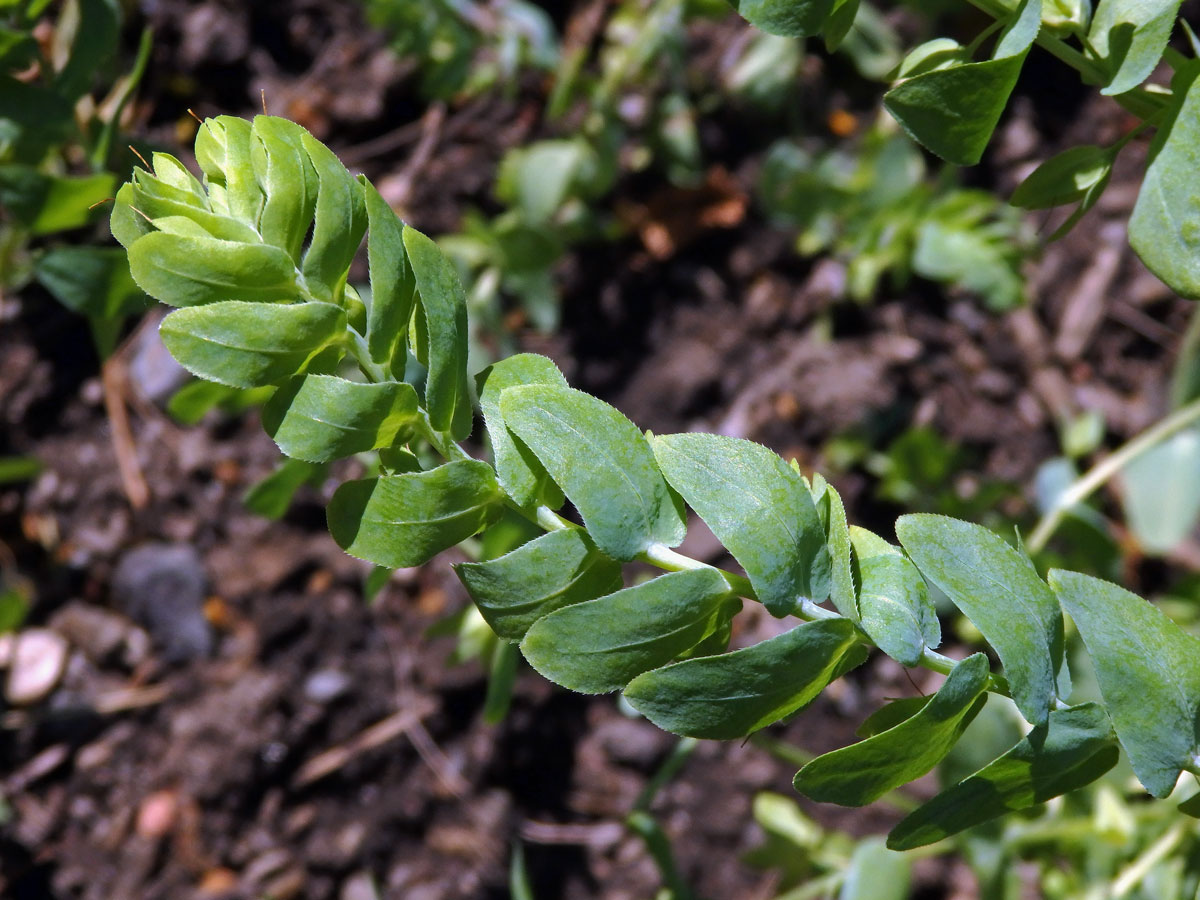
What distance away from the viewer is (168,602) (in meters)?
2.47

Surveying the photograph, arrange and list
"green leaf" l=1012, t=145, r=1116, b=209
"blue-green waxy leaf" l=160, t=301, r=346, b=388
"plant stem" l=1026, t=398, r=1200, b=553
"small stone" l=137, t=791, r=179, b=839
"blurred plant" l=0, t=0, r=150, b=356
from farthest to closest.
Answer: "small stone" l=137, t=791, r=179, b=839 → "plant stem" l=1026, t=398, r=1200, b=553 → "blurred plant" l=0, t=0, r=150, b=356 → "green leaf" l=1012, t=145, r=1116, b=209 → "blue-green waxy leaf" l=160, t=301, r=346, b=388

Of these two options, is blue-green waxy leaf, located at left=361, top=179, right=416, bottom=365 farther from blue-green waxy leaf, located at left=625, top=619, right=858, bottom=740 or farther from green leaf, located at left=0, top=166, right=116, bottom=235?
green leaf, located at left=0, top=166, right=116, bottom=235

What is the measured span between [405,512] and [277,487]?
0.52 metres

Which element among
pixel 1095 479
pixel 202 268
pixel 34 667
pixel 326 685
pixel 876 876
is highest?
pixel 202 268

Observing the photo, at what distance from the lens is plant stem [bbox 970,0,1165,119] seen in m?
1.07

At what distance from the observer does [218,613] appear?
2.51 meters

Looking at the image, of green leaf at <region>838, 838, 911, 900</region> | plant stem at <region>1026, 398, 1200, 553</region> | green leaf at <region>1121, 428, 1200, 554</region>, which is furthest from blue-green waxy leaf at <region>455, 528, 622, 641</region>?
green leaf at <region>1121, 428, 1200, 554</region>

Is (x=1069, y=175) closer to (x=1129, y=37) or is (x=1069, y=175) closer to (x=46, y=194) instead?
(x=1129, y=37)

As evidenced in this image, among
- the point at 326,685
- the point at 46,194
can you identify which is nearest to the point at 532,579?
the point at 46,194

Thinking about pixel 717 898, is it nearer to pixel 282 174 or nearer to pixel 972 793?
pixel 972 793

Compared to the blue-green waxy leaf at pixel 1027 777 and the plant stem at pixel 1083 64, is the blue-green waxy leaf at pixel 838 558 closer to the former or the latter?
the blue-green waxy leaf at pixel 1027 777

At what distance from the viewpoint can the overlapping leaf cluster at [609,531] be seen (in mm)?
909

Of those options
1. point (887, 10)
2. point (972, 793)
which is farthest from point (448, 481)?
point (887, 10)

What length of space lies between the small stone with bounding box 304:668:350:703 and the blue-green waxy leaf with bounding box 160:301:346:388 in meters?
1.69
